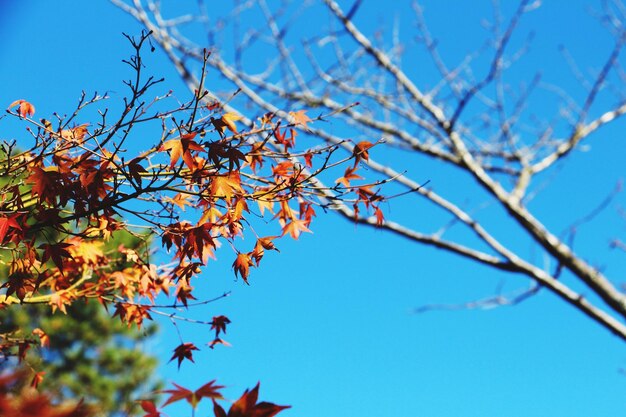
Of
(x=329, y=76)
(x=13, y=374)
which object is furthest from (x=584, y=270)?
(x=13, y=374)

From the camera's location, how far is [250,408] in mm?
1328

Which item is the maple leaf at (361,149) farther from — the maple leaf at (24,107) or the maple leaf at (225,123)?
the maple leaf at (24,107)

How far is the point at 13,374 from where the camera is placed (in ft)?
2.67

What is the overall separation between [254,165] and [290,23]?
2781 millimetres

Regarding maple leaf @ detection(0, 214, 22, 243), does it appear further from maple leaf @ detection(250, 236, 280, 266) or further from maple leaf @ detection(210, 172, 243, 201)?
maple leaf @ detection(250, 236, 280, 266)

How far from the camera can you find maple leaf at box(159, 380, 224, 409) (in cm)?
140

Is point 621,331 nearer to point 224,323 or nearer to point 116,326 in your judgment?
point 224,323

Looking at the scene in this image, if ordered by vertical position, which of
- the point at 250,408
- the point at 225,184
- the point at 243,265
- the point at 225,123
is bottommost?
the point at 250,408

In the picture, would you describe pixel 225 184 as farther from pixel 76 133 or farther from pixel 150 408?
pixel 150 408

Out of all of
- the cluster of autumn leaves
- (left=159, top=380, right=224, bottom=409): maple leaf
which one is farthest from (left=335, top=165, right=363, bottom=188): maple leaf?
(left=159, top=380, right=224, bottom=409): maple leaf

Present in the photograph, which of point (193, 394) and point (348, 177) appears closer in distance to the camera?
point (193, 394)

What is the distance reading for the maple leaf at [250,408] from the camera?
1.32 meters

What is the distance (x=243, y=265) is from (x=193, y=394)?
123 centimetres

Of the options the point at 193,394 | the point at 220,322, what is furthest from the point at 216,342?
the point at 193,394
